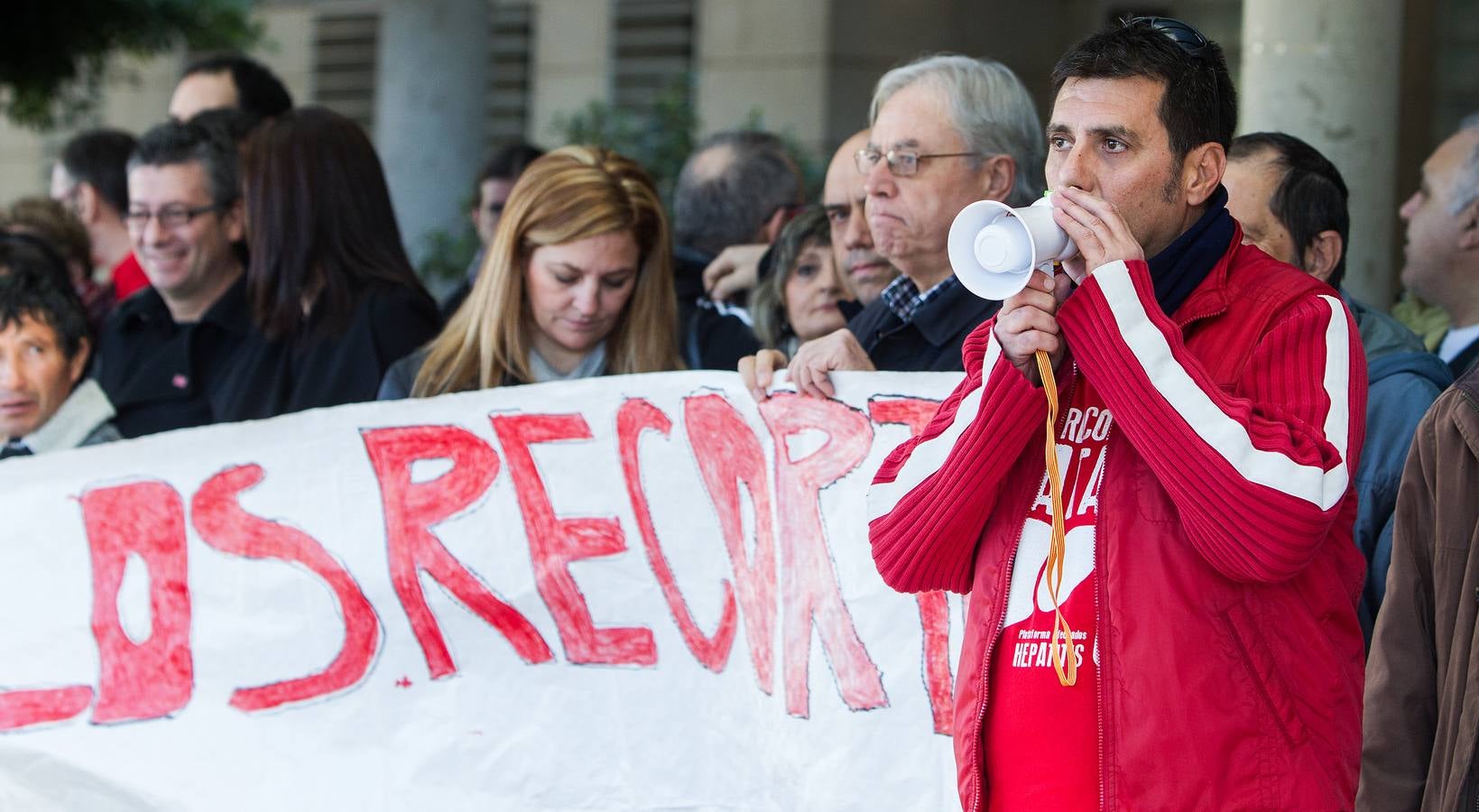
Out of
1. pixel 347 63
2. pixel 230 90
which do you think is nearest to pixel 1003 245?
pixel 230 90

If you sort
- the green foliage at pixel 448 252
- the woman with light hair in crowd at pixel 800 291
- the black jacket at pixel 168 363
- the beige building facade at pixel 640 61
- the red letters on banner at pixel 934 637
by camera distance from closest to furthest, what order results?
the red letters on banner at pixel 934 637 → the woman with light hair in crowd at pixel 800 291 → the black jacket at pixel 168 363 → the green foliage at pixel 448 252 → the beige building facade at pixel 640 61

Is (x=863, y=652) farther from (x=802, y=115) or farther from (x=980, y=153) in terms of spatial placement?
(x=802, y=115)

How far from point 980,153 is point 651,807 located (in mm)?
1508

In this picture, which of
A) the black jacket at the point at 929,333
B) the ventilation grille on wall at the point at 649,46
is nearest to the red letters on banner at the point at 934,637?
the black jacket at the point at 929,333

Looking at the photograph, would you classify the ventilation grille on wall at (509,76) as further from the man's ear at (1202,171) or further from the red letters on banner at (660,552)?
the man's ear at (1202,171)

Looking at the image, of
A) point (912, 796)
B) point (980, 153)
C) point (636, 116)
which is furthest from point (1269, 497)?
point (636, 116)

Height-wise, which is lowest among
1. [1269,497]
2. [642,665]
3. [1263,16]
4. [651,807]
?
[651,807]

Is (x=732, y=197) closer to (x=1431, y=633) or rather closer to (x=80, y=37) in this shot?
(x=1431, y=633)

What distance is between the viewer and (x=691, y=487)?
12.9 ft

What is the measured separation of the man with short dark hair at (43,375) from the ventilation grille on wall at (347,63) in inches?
434

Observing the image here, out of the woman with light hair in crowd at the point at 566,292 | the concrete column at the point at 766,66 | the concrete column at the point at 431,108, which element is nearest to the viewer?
the woman with light hair in crowd at the point at 566,292

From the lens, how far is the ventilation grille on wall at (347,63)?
51.0ft

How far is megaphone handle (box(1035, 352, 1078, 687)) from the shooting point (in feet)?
7.93

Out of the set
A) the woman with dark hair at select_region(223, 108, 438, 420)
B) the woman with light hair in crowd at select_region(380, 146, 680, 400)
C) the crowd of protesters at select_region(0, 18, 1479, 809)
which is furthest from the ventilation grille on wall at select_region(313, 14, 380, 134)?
the crowd of protesters at select_region(0, 18, 1479, 809)
